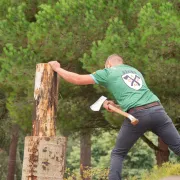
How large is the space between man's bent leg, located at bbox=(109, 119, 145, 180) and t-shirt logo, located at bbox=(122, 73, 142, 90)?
37 cm

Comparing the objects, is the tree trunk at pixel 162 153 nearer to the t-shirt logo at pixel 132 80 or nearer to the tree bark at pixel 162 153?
the tree bark at pixel 162 153

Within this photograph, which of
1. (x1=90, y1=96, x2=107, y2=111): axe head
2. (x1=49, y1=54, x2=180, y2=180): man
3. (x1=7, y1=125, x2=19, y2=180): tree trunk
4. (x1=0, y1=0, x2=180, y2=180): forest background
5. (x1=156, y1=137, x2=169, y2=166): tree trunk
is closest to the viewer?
(x1=49, y1=54, x2=180, y2=180): man

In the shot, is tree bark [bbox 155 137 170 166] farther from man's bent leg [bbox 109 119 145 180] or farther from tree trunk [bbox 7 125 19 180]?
man's bent leg [bbox 109 119 145 180]

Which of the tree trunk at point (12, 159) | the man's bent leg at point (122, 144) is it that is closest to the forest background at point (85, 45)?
the man's bent leg at point (122, 144)

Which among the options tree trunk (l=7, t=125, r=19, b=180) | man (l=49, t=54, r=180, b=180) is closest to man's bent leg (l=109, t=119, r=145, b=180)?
man (l=49, t=54, r=180, b=180)

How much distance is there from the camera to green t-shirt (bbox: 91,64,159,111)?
17.4ft

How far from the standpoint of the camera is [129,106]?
531 cm

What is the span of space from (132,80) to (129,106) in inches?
11.4

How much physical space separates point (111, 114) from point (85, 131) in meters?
3.41

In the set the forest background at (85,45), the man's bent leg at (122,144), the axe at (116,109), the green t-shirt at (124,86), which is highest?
the forest background at (85,45)

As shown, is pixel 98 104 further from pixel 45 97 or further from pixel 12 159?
pixel 12 159

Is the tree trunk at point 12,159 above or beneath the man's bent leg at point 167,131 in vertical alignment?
above

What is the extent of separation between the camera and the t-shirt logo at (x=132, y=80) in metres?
5.36

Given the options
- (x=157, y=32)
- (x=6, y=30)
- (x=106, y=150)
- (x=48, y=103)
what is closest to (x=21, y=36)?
(x=6, y=30)
